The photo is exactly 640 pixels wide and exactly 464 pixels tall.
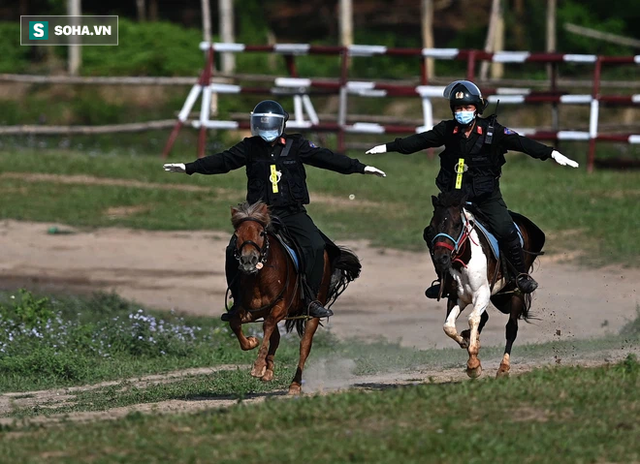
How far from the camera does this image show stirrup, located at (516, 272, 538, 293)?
11305 mm

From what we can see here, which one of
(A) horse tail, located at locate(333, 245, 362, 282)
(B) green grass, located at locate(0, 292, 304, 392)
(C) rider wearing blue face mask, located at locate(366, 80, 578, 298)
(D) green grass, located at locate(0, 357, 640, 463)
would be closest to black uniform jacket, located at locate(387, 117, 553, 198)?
(C) rider wearing blue face mask, located at locate(366, 80, 578, 298)

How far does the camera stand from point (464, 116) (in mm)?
10945

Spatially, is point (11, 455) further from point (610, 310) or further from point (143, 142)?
point (143, 142)

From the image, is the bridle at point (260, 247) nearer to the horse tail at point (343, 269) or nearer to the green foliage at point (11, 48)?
the horse tail at point (343, 269)

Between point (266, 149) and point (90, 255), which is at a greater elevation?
point (266, 149)

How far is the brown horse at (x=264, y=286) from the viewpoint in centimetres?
1009

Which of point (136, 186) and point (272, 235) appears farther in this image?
point (136, 186)

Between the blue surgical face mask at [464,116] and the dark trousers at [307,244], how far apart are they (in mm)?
1498

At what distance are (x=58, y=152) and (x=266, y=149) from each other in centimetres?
1684

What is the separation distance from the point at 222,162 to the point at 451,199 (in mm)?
1958

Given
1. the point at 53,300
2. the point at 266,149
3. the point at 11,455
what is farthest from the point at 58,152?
the point at 11,455

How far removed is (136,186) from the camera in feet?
77.3

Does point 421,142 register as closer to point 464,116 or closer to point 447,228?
point 464,116

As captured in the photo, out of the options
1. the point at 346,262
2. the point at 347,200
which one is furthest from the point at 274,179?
the point at 347,200
